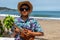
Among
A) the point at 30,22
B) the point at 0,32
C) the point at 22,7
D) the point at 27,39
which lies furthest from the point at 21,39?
the point at 0,32

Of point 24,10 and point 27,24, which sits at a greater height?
point 24,10

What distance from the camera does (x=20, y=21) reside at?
225 cm

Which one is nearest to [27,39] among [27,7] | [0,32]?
[27,7]

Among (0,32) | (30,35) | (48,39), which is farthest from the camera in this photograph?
(48,39)

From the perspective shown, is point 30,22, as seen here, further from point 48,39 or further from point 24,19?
point 48,39

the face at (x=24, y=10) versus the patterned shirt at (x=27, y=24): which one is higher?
the face at (x=24, y=10)

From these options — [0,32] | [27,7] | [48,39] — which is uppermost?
[27,7]

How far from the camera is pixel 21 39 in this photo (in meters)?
2.23

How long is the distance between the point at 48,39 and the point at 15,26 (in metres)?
5.74

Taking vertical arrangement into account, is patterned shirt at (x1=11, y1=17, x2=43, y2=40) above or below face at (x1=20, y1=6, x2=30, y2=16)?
below

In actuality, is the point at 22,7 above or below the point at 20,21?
above

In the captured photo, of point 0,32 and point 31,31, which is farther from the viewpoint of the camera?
point 0,32

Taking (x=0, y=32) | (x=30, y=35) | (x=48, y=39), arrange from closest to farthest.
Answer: (x=30, y=35)
(x=0, y=32)
(x=48, y=39)

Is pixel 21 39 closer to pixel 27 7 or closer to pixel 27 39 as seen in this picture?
pixel 27 39
